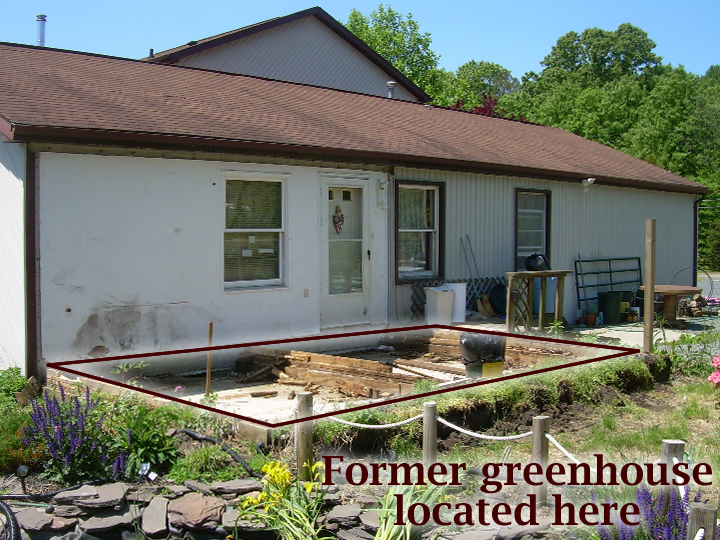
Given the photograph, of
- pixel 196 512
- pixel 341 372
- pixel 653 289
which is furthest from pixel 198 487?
pixel 653 289

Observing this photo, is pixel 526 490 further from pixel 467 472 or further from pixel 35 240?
pixel 35 240

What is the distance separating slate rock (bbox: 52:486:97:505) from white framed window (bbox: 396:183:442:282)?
741 centimetres

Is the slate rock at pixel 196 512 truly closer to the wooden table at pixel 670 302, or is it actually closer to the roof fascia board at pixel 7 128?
the roof fascia board at pixel 7 128

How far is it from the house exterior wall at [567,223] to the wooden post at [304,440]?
6.81 m

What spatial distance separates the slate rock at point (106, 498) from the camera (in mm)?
5004

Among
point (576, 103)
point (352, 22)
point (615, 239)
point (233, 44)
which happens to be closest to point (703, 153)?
point (576, 103)

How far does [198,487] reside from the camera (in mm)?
5277

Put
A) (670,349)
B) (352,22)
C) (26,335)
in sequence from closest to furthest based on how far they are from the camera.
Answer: (26,335), (670,349), (352,22)

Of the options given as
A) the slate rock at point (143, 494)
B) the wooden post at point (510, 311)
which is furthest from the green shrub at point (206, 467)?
the wooden post at point (510, 311)

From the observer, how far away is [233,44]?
19.4 meters

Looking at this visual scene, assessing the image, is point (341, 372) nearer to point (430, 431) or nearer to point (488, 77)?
point (430, 431)

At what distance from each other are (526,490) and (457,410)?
1.63m

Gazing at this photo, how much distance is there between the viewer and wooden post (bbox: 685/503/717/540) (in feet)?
12.3

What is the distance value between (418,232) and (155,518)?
27.1ft
